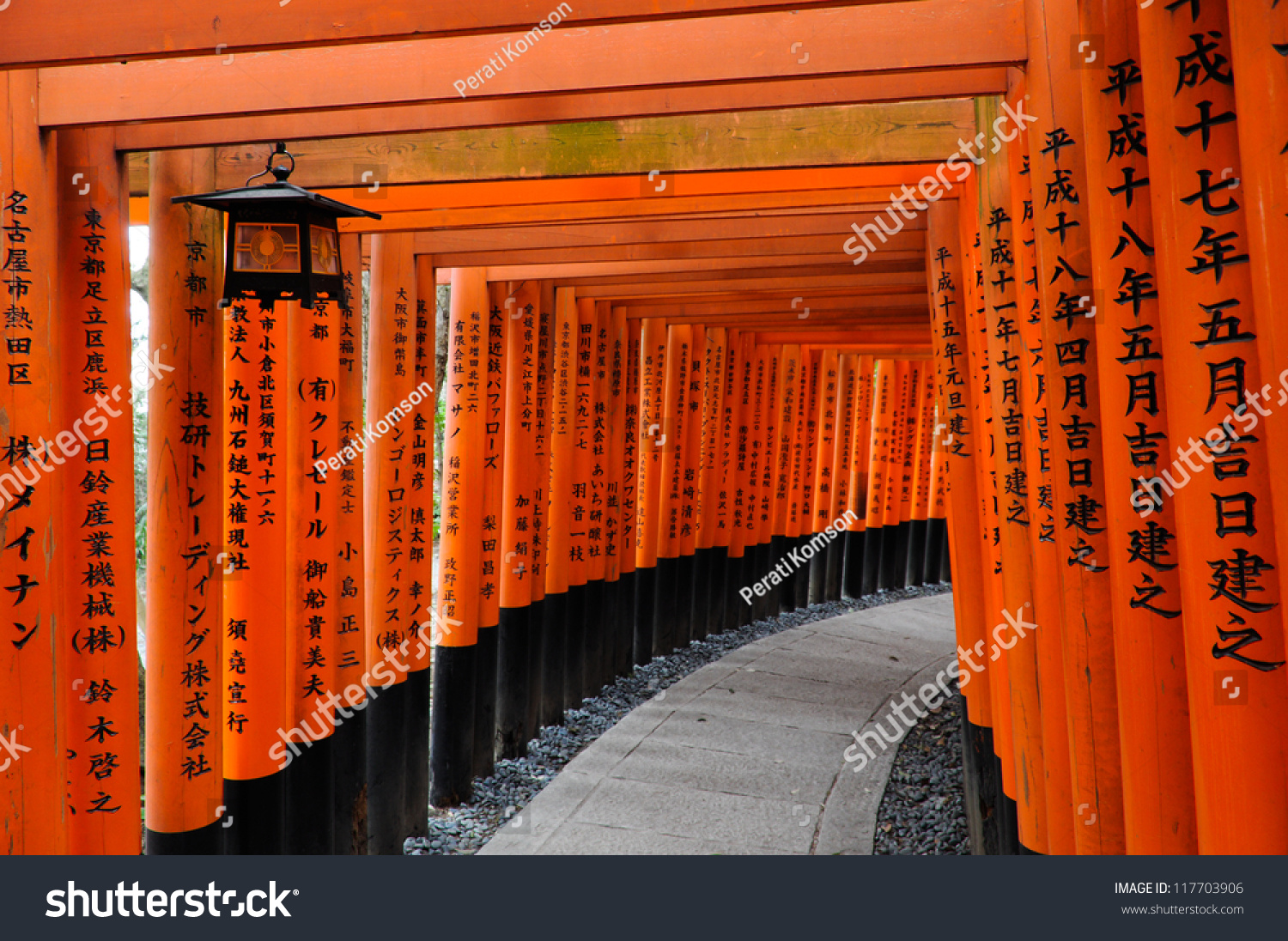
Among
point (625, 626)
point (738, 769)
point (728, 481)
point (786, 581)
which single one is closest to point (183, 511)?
point (738, 769)

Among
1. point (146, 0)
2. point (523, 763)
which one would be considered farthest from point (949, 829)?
point (146, 0)

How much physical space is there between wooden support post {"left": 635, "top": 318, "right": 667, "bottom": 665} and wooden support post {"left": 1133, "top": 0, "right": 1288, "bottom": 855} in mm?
8937

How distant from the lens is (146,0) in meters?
2.87

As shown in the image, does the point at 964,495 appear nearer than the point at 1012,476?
No

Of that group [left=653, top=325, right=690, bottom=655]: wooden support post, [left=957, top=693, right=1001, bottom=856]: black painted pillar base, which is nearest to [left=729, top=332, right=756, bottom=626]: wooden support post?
[left=653, top=325, right=690, bottom=655]: wooden support post

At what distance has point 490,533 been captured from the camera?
7.41m

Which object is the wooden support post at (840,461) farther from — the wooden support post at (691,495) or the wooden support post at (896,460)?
the wooden support post at (691,495)

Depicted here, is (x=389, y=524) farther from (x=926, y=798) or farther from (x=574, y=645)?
(x=926, y=798)

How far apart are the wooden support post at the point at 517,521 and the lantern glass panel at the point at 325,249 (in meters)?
3.84

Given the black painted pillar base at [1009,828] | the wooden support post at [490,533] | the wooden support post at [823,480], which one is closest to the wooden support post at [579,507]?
the wooden support post at [490,533]

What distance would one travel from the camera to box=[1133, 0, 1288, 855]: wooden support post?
1.85 metres

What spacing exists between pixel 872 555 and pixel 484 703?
32.0ft
